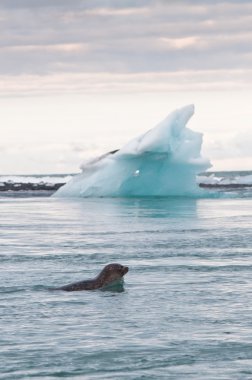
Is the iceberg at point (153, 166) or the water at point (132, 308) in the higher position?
the iceberg at point (153, 166)

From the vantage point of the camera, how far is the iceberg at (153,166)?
55.2m

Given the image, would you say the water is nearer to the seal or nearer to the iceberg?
the seal

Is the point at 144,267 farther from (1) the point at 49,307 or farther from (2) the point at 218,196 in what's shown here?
(2) the point at 218,196

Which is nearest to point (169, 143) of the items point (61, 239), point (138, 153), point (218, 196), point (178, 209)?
point (138, 153)

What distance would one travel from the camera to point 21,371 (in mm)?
13281

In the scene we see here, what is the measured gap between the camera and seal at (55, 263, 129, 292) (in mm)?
19734

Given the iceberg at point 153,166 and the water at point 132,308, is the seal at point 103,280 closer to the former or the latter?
the water at point 132,308

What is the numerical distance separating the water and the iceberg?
67.4ft

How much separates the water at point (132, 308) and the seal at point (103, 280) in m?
0.27

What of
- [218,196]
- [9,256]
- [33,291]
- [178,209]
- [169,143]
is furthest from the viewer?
[218,196]

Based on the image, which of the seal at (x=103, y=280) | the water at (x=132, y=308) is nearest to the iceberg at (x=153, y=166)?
the water at (x=132, y=308)

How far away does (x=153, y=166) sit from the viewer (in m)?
58.3

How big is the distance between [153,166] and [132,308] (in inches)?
1607

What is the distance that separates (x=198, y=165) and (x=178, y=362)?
141 feet
